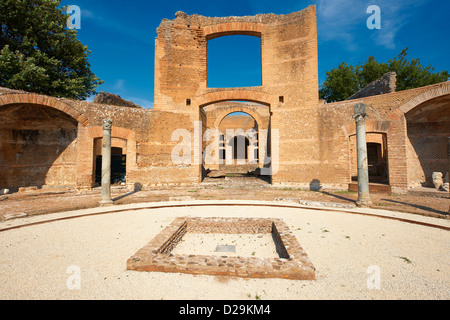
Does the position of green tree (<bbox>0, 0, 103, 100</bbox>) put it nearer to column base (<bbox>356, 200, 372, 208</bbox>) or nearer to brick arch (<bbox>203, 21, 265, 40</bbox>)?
brick arch (<bbox>203, 21, 265, 40</bbox>)

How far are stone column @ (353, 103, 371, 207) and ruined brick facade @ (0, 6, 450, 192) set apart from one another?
3.12 m

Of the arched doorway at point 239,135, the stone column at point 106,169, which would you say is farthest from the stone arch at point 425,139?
the arched doorway at point 239,135

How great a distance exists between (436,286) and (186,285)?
314 centimetres

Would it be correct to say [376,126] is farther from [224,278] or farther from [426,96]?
[224,278]

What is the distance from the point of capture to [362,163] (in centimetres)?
738

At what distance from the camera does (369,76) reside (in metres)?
26.2

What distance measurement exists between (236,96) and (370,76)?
23.7 m

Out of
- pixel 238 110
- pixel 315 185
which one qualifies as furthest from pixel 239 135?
pixel 315 185

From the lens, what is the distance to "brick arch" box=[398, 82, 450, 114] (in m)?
8.45

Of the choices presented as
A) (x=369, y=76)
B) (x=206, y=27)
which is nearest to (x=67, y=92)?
(x=206, y=27)

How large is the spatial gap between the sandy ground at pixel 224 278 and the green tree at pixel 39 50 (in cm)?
1151

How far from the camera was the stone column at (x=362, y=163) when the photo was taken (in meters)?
7.07

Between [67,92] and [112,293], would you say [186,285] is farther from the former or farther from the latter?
[67,92]
